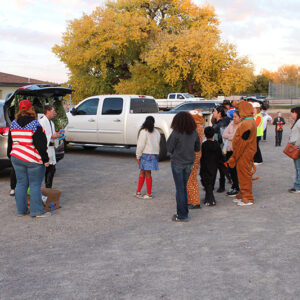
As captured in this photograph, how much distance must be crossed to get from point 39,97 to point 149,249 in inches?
250

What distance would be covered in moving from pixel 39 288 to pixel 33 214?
2745 mm

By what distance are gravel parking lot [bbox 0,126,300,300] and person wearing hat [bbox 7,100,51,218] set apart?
1.99 ft

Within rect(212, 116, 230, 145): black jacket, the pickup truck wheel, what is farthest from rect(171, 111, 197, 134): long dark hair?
the pickup truck wheel

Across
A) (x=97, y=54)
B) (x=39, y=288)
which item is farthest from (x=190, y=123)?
(x=97, y=54)

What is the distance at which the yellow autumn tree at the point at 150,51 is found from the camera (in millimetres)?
36219

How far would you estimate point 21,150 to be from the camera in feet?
20.0

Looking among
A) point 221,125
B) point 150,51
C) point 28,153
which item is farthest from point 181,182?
point 150,51

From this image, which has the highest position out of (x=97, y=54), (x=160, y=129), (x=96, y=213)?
(x=97, y=54)

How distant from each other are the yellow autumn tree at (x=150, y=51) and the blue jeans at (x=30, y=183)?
30056 millimetres

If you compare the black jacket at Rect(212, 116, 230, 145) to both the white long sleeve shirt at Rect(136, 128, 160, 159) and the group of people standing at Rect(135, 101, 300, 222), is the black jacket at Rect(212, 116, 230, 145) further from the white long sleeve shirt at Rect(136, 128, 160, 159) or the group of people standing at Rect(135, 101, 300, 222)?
the white long sleeve shirt at Rect(136, 128, 160, 159)

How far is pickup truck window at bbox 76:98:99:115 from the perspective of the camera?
14.2m

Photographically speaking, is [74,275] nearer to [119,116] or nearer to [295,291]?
[295,291]

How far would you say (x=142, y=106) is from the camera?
13969 millimetres

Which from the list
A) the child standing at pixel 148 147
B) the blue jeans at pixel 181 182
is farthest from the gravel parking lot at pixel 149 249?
the child standing at pixel 148 147
